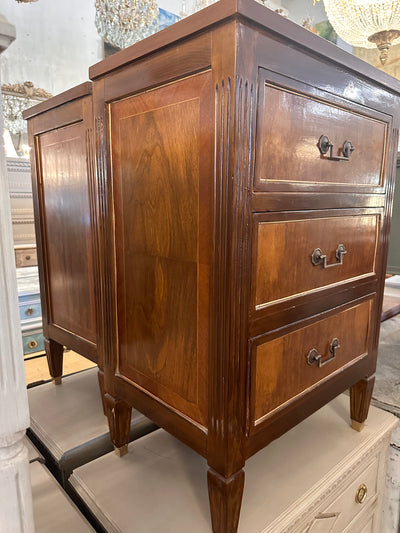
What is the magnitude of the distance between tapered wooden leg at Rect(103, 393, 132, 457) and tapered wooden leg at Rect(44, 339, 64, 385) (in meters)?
0.42

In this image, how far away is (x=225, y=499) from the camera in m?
0.66

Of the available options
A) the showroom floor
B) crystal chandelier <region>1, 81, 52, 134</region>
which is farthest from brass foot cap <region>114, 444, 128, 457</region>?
crystal chandelier <region>1, 81, 52, 134</region>

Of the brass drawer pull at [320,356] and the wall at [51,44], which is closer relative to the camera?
the brass drawer pull at [320,356]

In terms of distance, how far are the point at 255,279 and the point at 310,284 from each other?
178 millimetres

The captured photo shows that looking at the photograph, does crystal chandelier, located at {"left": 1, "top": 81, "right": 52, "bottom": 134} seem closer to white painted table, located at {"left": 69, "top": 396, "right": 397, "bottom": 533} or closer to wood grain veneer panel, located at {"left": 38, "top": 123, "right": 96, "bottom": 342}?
wood grain veneer panel, located at {"left": 38, "top": 123, "right": 96, "bottom": 342}

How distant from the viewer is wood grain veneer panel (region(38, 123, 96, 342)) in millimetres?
1010

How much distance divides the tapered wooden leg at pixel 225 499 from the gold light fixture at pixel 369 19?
6.55 feet

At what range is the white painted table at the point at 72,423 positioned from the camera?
1.00 metres

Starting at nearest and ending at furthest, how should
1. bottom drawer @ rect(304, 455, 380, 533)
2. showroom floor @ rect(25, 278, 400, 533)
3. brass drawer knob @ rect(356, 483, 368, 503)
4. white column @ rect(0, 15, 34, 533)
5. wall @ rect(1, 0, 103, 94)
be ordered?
white column @ rect(0, 15, 34, 533), bottom drawer @ rect(304, 455, 380, 533), brass drawer knob @ rect(356, 483, 368, 503), showroom floor @ rect(25, 278, 400, 533), wall @ rect(1, 0, 103, 94)

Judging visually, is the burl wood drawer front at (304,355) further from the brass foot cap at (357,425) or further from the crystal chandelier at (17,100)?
the crystal chandelier at (17,100)

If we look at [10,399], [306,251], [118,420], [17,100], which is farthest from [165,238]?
[17,100]

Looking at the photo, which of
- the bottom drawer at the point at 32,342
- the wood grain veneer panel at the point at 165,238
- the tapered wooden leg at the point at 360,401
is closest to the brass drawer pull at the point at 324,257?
the wood grain veneer panel at the point at 165,238

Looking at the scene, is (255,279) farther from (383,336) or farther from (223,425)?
(383,336)

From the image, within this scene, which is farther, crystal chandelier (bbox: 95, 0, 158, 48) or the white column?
crystal chandelier (bbox: 95, 0, 158, 48)
